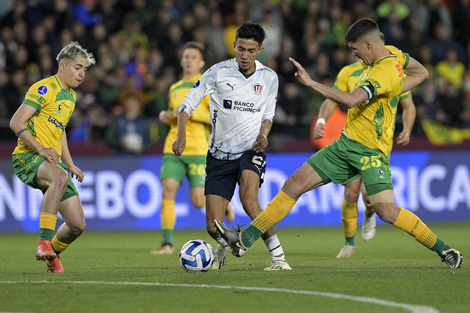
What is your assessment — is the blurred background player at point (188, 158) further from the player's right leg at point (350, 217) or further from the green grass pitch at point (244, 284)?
the player's right leg at point (350, 217)

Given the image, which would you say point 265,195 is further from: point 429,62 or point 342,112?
point 429,62

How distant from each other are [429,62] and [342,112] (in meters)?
5.99

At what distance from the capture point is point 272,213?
8023 mm

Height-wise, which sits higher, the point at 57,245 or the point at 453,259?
the point at 57,245

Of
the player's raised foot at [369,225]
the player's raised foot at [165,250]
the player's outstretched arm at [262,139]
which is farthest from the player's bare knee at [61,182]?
the player's raised foot at [369,225]

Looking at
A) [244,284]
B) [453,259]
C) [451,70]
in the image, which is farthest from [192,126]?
[451,70]

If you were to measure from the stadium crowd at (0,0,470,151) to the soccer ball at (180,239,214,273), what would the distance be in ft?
25.2

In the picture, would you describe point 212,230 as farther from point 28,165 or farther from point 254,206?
point 28,165

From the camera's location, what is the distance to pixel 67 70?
8.59 meters

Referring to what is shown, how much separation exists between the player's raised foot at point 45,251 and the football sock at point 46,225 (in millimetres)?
62

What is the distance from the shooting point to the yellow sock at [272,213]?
7996 millimetres

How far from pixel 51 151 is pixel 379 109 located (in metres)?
3.22

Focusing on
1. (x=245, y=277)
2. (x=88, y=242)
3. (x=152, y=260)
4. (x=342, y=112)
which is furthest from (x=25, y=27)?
(x=245, y=277)

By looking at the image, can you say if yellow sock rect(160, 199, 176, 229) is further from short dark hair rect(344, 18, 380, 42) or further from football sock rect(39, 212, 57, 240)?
short dark hair rect(344, 18, 380, 42)
